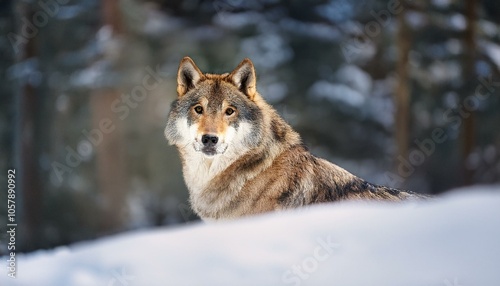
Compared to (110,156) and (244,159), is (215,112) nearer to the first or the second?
(244,159)

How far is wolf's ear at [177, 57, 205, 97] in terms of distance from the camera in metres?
4.37

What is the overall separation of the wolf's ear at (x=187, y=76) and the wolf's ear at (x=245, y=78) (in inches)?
10.1

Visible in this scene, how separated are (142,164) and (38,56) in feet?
9.92

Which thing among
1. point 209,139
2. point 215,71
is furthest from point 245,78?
point 215,71

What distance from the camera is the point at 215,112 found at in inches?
166

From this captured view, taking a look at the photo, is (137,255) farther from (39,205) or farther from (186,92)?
(39,205)

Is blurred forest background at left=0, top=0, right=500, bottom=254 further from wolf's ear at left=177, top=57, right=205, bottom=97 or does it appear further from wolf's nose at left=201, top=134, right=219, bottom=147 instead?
wolf's nose at left=201, top=134, right=219, bottom=147

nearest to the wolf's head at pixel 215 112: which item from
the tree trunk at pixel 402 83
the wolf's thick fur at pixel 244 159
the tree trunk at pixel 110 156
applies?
the wolf's thick fur at pixel 244 159

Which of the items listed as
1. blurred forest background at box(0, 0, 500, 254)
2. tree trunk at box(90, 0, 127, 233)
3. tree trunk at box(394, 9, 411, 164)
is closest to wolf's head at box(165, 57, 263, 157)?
blurred forest background at box(0, 0, 500, 254)

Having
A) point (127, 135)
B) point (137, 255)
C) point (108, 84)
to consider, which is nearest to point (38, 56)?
point (108, 84)

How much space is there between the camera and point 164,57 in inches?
499

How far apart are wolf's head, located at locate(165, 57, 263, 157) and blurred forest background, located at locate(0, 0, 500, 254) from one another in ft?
23.8

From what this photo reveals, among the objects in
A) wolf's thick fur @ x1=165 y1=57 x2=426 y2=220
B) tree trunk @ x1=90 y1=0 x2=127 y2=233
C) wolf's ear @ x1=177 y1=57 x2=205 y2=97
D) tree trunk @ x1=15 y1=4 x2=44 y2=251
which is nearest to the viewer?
wolf's thick fur @ x1=165 y1=57 x2=426 y2=220

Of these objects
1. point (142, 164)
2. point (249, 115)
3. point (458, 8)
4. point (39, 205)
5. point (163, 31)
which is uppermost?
point (458, 8)
